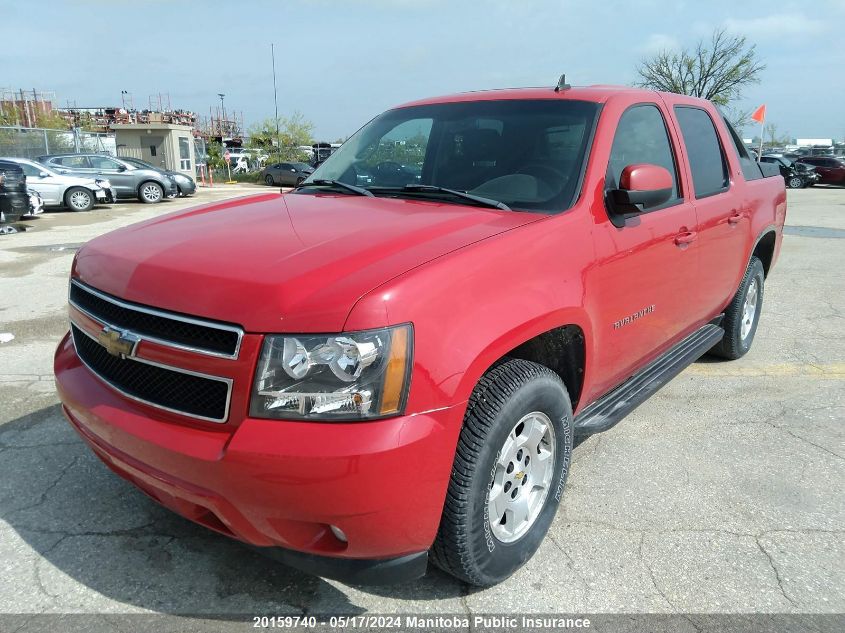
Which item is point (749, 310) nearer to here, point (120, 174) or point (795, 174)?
point (120, 174)

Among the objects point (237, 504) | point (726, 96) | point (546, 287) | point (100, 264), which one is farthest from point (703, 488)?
point (726, 96)

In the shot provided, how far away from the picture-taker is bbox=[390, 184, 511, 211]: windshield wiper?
281 centimetres

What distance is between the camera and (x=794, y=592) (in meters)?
2.47

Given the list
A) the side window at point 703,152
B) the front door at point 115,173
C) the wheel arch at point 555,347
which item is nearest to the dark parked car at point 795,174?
the front door at point 115,173

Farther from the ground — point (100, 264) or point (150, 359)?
Result: point (100, 264)

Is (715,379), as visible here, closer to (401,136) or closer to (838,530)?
(838,530)

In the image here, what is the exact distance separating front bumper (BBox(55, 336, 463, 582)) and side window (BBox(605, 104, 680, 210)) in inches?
68.2

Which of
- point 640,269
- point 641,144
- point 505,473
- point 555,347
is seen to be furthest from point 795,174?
point 505,473

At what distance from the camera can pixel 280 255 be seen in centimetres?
223

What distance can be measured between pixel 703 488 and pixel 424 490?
190cm

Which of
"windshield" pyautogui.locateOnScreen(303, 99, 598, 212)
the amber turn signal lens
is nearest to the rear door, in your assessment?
"windshield" pyautogui.locateOnScreen(303, 99, 598, 212)

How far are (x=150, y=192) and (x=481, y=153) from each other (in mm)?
19863

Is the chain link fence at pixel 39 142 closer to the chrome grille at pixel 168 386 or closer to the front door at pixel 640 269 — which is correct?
the chrome grille at pixel 168 386

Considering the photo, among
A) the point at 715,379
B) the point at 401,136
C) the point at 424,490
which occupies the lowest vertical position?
the point at 715,379
